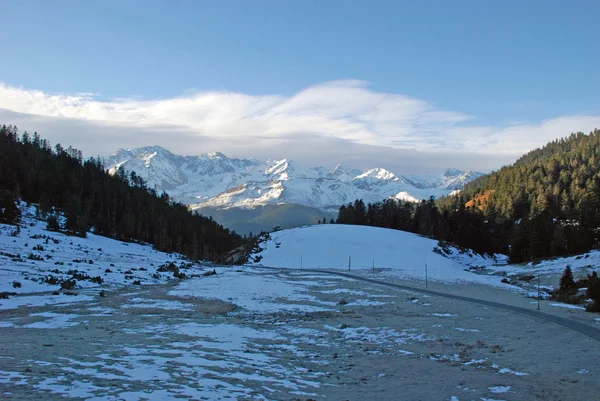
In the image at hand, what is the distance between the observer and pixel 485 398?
31.7ft

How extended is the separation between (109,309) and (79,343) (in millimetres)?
8740

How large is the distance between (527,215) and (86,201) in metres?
129

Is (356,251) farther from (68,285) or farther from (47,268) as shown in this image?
(68,285)

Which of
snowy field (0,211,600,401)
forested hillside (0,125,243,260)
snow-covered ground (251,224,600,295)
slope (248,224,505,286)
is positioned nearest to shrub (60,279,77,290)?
snowy field (0,211,600,401)

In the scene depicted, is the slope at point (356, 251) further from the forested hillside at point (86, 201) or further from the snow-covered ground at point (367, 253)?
the forested hillside at point (86, 201)

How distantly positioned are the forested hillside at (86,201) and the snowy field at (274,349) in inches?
1998

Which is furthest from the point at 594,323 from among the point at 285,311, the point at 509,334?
the point at 285,311

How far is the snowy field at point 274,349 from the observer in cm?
→ 963

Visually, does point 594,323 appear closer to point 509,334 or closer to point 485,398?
point 509,334

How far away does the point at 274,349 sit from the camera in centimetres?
1430

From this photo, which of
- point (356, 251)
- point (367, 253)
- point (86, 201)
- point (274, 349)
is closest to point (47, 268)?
point (274, 349)

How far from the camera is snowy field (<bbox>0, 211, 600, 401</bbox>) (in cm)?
963

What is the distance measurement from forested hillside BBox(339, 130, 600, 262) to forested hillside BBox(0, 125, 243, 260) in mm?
56039

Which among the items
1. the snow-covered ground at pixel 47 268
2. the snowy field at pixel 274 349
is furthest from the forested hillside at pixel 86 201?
the snowy field at pixel 274 349
